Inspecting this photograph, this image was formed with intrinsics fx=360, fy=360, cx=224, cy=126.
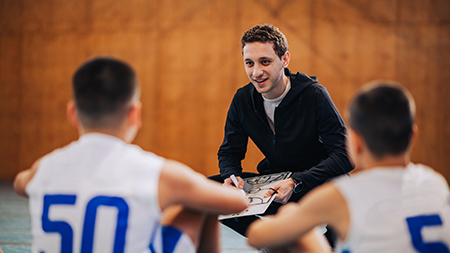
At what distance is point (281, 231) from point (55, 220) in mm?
584

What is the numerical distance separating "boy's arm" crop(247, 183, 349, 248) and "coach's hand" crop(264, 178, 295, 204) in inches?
33.5

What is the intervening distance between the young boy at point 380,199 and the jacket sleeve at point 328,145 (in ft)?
3.23

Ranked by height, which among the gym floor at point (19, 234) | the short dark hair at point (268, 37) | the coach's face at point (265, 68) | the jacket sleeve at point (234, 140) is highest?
the short dark hair at point (268, 37)

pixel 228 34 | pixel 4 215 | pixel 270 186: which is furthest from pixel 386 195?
pixel 228 34

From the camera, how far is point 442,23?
5215 millimetres

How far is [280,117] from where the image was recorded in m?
2.21

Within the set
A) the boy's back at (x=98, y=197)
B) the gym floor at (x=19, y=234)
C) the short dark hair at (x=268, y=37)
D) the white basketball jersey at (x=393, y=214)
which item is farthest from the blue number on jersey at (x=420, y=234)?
the gym floor at (x=19, y=234)

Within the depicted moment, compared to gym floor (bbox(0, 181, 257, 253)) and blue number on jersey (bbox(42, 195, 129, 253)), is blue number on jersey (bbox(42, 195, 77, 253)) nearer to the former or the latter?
blue number on jersey (bbox(42, 195, 129, 253))

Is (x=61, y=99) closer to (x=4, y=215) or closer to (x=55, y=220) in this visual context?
(x=4, y=215)

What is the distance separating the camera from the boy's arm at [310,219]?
2.93ft

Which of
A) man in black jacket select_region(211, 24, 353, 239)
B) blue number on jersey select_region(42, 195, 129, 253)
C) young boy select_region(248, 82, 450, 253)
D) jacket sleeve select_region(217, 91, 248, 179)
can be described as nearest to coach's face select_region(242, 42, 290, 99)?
man in black jacket select_region(211, 24, 353, 239)

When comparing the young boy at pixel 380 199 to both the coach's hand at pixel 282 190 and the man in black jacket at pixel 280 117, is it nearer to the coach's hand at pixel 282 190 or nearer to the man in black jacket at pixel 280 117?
the coach's hand at pixel 282 190

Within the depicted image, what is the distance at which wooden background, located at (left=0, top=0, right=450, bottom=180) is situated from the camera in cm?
526

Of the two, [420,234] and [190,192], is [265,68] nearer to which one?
[190,192]
